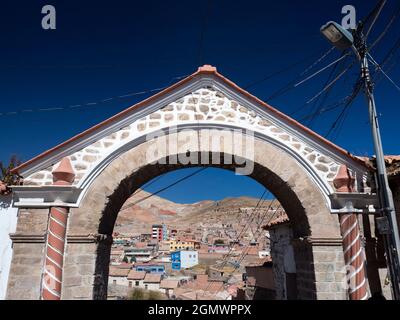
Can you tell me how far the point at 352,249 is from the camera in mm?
5180

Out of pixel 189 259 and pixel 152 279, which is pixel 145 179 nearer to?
pixel 152 279

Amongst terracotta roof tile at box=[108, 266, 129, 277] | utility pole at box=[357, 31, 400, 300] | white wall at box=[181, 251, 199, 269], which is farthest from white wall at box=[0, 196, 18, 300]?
white wall at box=[181, 251, 199, 269]

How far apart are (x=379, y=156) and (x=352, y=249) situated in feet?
4.96

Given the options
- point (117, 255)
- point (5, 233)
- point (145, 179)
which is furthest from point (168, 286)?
point (5, 233)

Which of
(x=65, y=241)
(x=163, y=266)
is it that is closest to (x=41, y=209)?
(x=65, y=241)

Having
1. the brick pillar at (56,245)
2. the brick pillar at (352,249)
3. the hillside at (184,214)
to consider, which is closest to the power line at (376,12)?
the brick pillar at (352,249)

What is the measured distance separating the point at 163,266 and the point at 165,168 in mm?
56488

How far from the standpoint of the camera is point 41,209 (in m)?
5.22

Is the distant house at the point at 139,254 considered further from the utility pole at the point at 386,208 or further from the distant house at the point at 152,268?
the utility pole at the point at 386,208

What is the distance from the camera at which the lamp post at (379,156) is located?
179 inches

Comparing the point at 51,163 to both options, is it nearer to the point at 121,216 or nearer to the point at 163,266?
the point at 163,266

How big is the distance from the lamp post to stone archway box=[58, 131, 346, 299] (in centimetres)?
79

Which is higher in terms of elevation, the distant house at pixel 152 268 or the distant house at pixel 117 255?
the distant house at pixel 117 255

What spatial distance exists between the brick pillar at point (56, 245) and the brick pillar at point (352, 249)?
14.1ft
